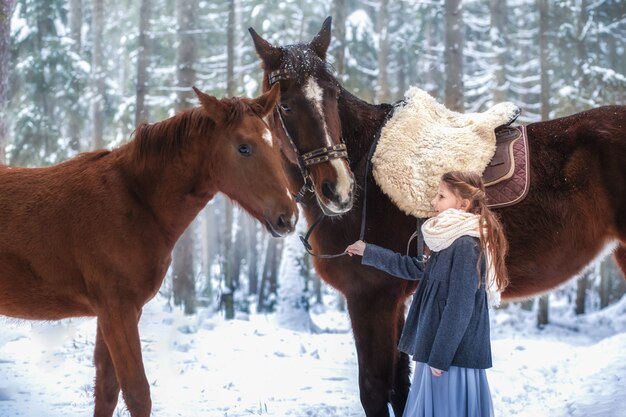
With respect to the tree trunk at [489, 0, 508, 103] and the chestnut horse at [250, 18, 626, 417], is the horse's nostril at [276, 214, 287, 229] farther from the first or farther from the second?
the tree trunk at [489, 0, 508, 103]

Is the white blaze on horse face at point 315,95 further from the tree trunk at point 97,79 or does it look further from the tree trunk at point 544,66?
the tree trunk at point 97,79

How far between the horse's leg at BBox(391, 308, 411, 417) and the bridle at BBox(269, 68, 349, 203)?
1.20 meters

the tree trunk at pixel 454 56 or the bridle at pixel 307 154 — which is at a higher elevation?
the tree trunk at pixel 454 56

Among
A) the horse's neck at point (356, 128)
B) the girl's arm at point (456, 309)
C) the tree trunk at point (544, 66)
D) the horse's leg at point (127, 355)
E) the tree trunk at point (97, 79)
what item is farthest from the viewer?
the tree trunk at point (97, 79)

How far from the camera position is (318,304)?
760 inches

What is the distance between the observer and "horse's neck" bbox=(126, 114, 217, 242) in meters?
3.64

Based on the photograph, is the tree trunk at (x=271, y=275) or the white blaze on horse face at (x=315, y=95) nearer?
the white blaze on horse face at (x=315, y=95)

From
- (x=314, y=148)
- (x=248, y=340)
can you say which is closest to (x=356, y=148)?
(x=314, y=148)

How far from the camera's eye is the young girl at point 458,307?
2.86 m

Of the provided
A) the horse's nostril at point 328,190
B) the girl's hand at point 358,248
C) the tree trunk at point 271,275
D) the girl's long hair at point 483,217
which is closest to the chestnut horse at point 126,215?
the horse's nostril at point 328,190

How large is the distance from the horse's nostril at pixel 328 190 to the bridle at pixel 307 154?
0.17 m

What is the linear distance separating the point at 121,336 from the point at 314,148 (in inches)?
69.6

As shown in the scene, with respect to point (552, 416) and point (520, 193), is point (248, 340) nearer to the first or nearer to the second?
point (552, 416)

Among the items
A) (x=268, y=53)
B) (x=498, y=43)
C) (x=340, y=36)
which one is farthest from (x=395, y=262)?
(x=498, y=43)
